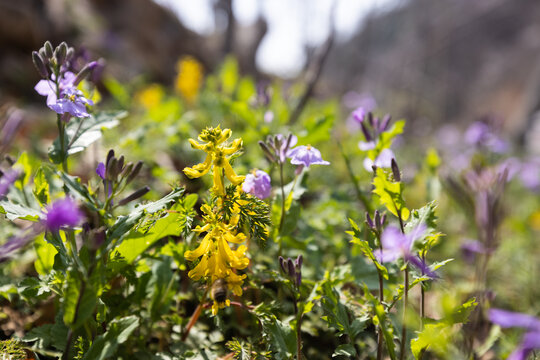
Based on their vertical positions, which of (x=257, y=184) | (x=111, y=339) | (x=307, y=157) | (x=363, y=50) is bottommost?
(x=111, y=339)

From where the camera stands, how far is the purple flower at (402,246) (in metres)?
0.91

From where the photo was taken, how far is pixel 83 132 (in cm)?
125

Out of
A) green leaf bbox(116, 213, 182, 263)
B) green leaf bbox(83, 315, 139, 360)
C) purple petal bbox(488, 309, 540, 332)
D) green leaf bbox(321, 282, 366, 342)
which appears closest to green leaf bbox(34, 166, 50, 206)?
green leaf bbox(116, 213, 182, 263)

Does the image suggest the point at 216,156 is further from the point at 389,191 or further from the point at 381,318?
the point at 381,318

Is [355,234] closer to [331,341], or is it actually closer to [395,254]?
[395,254]

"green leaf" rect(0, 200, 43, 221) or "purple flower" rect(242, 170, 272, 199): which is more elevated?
"purple flower" rect(242, 170, 272, 199)

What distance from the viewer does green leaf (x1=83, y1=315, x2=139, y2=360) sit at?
0.93 metres

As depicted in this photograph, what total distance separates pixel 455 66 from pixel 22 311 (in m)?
21.6

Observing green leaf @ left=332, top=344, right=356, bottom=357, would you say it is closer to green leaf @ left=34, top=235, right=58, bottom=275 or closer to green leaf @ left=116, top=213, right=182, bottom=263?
green leaf @ left=116, top=213, right=182, bottom=263

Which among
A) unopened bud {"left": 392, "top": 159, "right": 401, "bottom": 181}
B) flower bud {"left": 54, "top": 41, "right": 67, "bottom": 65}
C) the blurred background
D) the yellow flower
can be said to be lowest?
the yellow flower

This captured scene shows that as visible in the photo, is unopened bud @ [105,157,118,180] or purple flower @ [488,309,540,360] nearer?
purple flower @ [488,309,540,360]

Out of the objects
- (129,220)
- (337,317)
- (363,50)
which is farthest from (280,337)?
(363,50)

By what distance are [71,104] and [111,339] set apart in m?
0.66

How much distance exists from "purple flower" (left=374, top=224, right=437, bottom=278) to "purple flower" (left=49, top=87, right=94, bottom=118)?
909 mm
